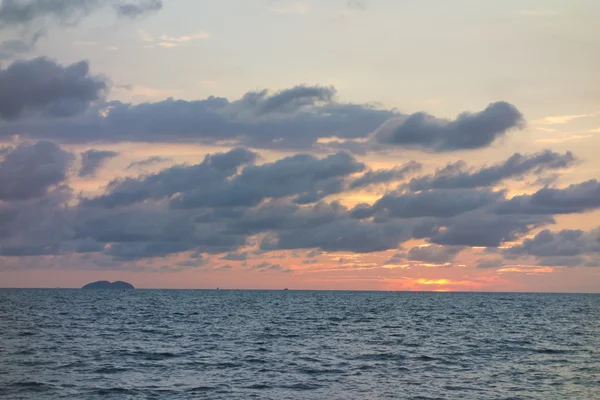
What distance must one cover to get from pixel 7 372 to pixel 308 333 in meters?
48.7

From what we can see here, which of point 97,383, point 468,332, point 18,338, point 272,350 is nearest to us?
point 97,383

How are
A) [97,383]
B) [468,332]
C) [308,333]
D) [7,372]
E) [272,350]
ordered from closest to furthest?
[97,383] → [7,372] → [272,350] → [308,333] → [468,332]

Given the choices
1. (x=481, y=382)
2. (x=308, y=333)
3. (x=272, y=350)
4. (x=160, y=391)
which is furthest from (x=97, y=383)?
(x=308, y=333)

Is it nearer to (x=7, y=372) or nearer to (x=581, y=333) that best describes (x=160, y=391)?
(x=7, y=372)

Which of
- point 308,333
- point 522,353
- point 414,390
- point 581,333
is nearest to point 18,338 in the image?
point 308,333

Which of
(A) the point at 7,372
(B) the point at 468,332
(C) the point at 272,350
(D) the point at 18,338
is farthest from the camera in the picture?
(B) the point at 468,332

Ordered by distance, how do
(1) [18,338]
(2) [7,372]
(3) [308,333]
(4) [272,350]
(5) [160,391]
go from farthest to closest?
(3) [308,333] → (1) [18,338] → (4) [272,350] → (2) [7,372] → (5) [160,391]

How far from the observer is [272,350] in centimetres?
6994

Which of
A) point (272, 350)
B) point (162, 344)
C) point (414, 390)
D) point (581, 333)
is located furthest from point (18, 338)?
point (581, 333)

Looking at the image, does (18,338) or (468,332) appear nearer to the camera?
(18,338)

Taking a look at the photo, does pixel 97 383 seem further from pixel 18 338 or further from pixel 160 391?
pixel 18 338

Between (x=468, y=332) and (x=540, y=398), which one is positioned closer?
(x=540, y=398)

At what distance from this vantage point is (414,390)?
48.0 m

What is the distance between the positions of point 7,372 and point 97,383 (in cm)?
970
